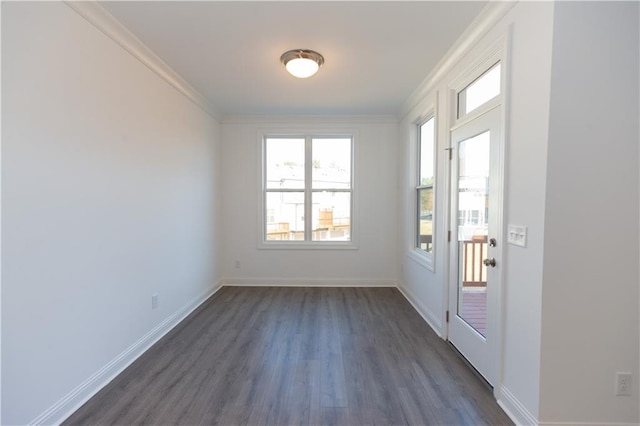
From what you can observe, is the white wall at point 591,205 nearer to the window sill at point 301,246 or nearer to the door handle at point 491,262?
the door handle at point 491,262

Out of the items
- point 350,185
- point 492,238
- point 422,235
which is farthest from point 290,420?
point 350,185

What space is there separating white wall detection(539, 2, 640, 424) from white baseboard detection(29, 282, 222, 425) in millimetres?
2869

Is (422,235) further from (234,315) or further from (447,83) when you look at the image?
(234,315)

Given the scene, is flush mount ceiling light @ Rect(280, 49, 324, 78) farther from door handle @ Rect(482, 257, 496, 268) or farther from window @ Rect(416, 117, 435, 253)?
door handle @ Rect(482, 257, 496, 268)

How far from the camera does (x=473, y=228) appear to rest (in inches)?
93.0

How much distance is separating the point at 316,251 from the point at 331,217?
61 centimetres

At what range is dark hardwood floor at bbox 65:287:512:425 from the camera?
1803 mm

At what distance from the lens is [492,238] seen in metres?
2.01

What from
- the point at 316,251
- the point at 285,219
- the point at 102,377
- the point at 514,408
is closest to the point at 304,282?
the point at 316,251

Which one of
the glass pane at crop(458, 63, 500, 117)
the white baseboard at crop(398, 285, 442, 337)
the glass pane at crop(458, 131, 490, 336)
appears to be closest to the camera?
the glass pane at crop(458, 63, 500, 117)

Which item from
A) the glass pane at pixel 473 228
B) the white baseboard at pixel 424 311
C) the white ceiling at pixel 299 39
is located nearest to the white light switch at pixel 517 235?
the glass pane at pixel 473 228

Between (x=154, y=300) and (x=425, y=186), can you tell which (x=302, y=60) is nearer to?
(x=425, y=186)

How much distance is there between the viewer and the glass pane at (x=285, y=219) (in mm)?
4656

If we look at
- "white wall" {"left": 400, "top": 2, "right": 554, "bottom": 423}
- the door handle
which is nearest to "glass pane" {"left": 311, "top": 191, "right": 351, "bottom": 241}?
the door handle
